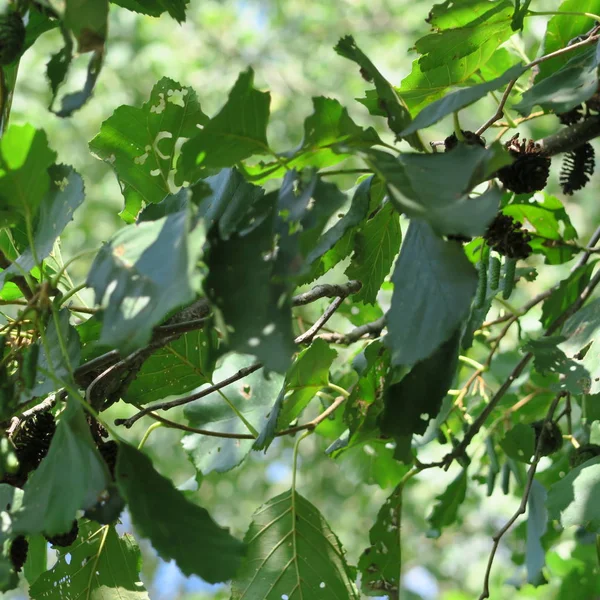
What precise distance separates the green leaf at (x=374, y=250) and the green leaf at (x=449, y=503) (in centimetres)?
47

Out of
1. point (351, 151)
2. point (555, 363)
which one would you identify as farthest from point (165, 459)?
point (351, 151)

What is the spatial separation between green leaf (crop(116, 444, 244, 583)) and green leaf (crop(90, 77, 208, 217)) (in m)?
0.45

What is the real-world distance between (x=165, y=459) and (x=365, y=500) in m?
1.01

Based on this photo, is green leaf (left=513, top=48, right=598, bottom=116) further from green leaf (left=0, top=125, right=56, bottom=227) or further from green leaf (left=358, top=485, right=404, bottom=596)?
green leaf (left=358, top=485, right=404, bottom=596)

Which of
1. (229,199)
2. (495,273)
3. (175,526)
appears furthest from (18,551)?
(495,273)

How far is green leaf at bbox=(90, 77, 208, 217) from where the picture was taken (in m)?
0.95

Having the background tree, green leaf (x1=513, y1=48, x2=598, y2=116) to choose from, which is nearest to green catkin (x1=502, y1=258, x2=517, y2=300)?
the background tree

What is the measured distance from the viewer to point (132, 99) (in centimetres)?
427

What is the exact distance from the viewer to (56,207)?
27.6 inches

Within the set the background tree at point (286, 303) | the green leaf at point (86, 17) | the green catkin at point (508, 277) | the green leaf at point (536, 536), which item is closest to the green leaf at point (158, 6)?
the background tree at point (286, 303)

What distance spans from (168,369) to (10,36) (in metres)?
0.40

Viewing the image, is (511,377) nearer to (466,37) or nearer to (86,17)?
(466,37)

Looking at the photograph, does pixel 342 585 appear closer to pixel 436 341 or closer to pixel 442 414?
pixel 442 414

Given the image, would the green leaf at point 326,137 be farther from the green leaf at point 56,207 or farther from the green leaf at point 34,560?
the green leaf at point 34,560
